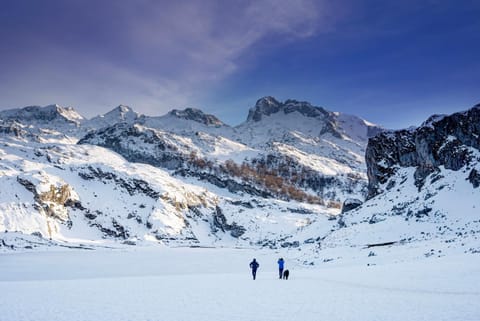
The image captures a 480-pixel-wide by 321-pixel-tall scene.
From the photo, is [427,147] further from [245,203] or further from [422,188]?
[245,203]

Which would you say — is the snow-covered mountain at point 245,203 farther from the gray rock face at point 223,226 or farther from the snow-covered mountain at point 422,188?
the gray rock face at point 223,226

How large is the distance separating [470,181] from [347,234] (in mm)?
22037

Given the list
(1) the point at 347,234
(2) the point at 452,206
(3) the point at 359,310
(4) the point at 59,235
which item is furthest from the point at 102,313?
(4) the point at 59,235

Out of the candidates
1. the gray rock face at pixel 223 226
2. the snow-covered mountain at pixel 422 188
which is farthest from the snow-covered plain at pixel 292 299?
the gray rock face at pixel 223 226

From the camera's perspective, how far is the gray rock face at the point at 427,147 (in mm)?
68250

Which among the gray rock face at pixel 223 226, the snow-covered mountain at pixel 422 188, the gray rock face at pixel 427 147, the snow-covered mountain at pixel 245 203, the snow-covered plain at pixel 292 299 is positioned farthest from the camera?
the gray rock face at pixel 223 226

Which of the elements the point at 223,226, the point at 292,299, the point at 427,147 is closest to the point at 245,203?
the point at 223,226

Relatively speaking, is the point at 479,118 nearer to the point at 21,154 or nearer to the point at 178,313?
the point at 178,313

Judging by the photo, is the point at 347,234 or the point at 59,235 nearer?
the point at 347,234

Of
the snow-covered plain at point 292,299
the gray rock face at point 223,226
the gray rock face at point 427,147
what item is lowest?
the snow-covered plain at point 292,299

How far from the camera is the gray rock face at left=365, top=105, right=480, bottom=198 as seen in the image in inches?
2687

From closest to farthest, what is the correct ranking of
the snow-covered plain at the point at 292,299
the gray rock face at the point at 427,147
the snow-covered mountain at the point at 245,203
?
the snow-covered plain at the point at 292,299
the snow-covered mountain at the point at 245,203
the gray rock face at the point at 427,147

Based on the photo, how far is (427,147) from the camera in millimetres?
75500

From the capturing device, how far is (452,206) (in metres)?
57.2
